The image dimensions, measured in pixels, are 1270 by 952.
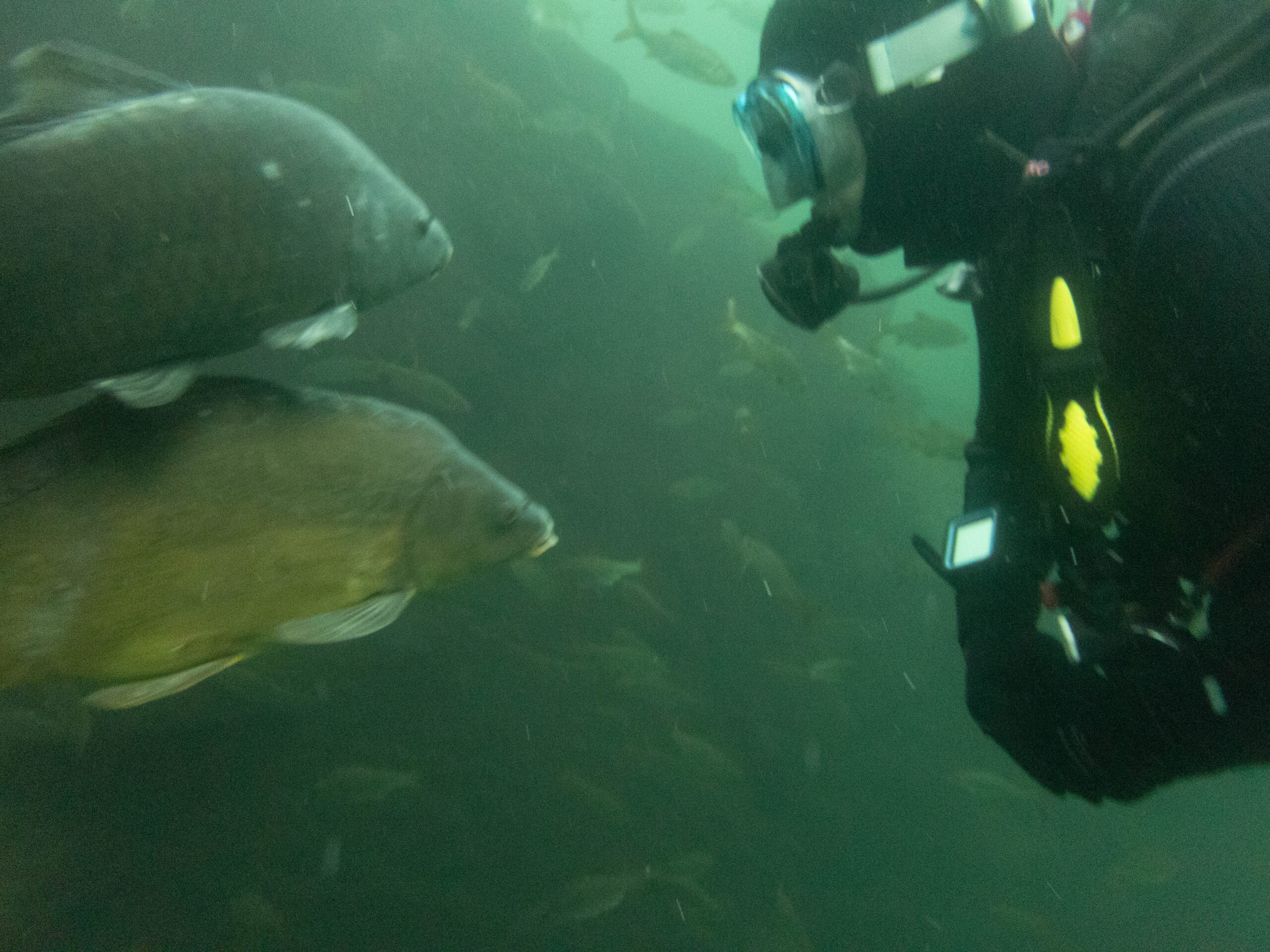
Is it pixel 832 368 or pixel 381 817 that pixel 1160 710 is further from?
pixel 832 368

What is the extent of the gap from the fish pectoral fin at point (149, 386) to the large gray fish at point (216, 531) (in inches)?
3.3

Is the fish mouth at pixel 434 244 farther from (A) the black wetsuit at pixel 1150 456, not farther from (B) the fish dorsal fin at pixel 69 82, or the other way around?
(A) the black wetsuit at pixel 1150 456

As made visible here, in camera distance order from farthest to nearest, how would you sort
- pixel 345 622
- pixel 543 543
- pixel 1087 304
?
1. pixel 1087 304
2. pixel 543 543
3. pixel 345 622

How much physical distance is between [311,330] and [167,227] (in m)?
0.28

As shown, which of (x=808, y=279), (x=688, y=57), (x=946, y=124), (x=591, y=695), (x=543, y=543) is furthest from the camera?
(x=688, y=57)

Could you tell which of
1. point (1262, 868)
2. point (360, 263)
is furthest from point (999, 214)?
point (1262, 868)

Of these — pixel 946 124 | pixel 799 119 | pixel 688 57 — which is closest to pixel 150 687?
pixel 799 119

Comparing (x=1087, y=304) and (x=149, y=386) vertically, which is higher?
(x=1087, y=304)

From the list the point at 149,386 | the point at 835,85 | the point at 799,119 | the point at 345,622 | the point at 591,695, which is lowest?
the point at 591,695

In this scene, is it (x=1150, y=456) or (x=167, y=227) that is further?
(x=1150, y=456)

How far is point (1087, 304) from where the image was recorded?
195cm

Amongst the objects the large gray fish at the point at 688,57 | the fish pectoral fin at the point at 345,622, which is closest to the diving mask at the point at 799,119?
the fish pectoral fin at the point at 345,622

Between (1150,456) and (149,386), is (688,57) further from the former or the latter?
(149,386)

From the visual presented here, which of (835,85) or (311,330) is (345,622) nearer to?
(311,330)
